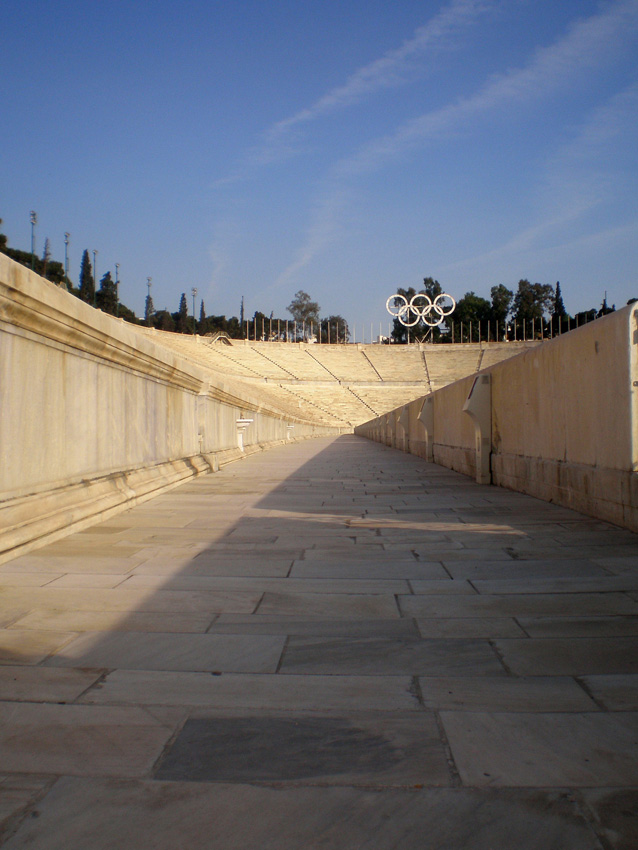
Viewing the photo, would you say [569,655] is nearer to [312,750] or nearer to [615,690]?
[615,690]

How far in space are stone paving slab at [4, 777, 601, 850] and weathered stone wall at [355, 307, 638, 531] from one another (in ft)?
11.1

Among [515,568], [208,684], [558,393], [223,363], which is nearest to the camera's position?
[208,684]

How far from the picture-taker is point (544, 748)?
5.72ft

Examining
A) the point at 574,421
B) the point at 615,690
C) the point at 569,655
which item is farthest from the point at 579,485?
the point at 615,690

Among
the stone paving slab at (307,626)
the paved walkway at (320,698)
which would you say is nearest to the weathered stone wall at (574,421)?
the paved walkway at (320,698)

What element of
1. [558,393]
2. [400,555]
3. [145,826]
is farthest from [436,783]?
[558,393]

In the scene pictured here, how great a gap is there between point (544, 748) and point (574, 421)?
4.17 m

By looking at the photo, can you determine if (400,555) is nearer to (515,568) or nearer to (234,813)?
(515,568)

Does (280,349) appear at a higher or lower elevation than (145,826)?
higher

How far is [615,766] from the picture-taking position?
1651mm

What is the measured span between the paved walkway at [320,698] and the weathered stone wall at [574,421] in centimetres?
75

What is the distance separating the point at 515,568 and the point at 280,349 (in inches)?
2854

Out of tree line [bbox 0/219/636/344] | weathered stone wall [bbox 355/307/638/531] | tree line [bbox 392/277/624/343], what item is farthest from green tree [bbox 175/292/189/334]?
weathered stone wall [bbox 355/307/638/531]

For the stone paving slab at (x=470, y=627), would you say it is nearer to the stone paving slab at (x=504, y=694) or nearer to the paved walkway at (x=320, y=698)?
the paved walkway at (x=320, y=698)
